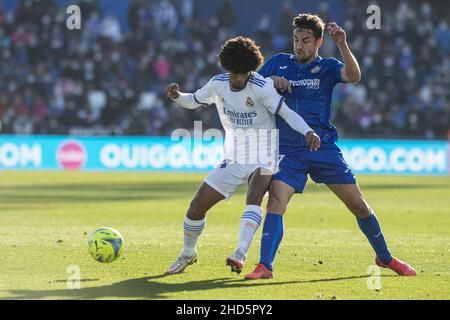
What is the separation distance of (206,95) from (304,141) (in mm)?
989

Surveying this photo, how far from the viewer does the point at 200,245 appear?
1098 cm

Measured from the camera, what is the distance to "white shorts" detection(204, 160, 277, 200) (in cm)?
848

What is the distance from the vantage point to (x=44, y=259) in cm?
952

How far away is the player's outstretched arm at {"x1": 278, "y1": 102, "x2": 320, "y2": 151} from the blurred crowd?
64.2ft

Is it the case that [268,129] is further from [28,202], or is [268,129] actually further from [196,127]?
[196,127]

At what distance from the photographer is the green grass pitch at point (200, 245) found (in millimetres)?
7738

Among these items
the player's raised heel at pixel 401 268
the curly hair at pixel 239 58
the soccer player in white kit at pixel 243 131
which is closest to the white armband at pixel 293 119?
the soccer player in white kit at pixel 243 131

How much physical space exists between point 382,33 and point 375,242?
80.3 ft

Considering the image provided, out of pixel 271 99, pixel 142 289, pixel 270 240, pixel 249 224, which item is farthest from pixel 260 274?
pixel 271 99

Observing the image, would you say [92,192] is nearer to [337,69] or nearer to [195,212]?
[195,212]

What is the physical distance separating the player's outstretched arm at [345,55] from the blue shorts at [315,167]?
674mm

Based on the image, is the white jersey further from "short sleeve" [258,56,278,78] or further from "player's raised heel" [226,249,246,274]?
"player's raised heel" [226,249,246,274]

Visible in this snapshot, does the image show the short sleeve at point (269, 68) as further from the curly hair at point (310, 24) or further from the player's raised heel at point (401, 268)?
the player's raised heel at point (401, 268)

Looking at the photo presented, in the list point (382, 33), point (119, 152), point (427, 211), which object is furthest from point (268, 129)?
point (382, 33)
